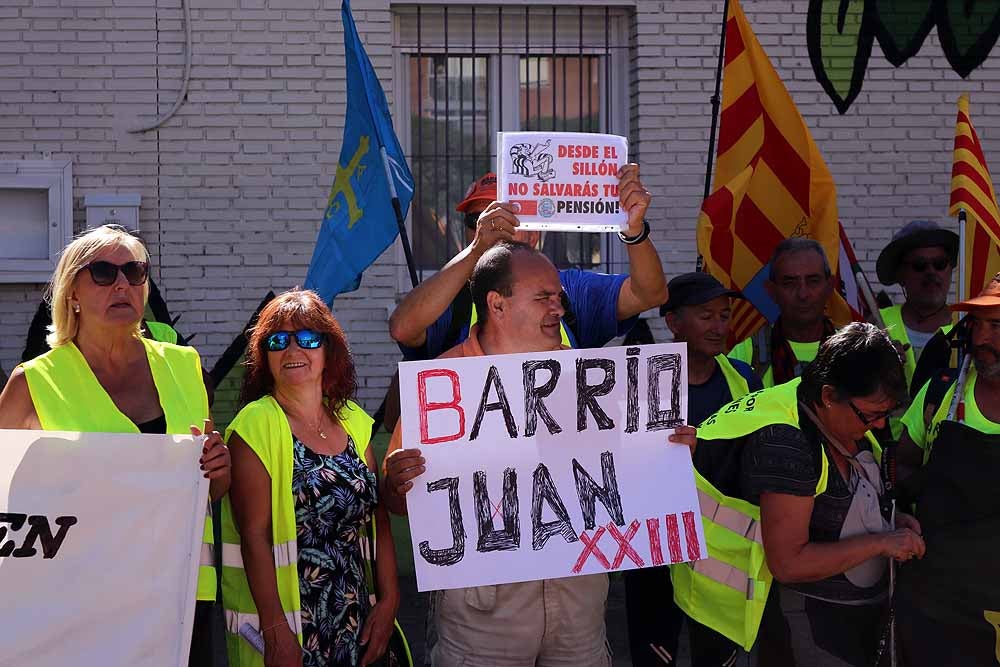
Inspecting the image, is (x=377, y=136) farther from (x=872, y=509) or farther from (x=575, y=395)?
(x=872, y=509)

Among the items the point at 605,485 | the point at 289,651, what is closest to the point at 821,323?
the point at 605,485

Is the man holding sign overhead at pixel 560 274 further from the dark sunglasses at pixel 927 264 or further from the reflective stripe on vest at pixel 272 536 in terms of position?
the dark sunglasses at pixel 927 264

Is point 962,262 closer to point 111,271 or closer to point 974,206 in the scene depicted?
point 974,206

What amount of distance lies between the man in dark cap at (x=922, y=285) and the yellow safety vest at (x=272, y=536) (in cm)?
308

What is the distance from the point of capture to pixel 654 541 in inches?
133

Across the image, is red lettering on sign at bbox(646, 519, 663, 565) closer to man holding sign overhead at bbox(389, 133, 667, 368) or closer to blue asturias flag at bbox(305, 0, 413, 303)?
man holding sign overhead at bbox(389, 133, 667, 368)

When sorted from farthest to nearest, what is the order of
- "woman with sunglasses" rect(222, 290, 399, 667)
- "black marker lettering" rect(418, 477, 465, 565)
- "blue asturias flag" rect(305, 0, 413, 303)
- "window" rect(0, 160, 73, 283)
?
"window" rect(0, 160, 73, 283) < "blue asturias flag" rect(305, 0, 413, 303) < "woman with sunglasses" rect(222, 290, 399, 667) < "black marker lettering" rect(418, 477, 465, 565)

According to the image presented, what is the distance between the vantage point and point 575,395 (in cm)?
335

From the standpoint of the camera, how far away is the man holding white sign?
10.5 ft

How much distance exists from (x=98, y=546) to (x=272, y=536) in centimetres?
49

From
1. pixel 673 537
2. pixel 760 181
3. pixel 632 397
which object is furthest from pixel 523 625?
pixel 760 181

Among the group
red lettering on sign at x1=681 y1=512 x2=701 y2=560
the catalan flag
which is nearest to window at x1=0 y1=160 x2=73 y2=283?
the catalan flag

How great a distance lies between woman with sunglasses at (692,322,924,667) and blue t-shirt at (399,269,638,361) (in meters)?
0.48

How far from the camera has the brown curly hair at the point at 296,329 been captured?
11.4 feet
